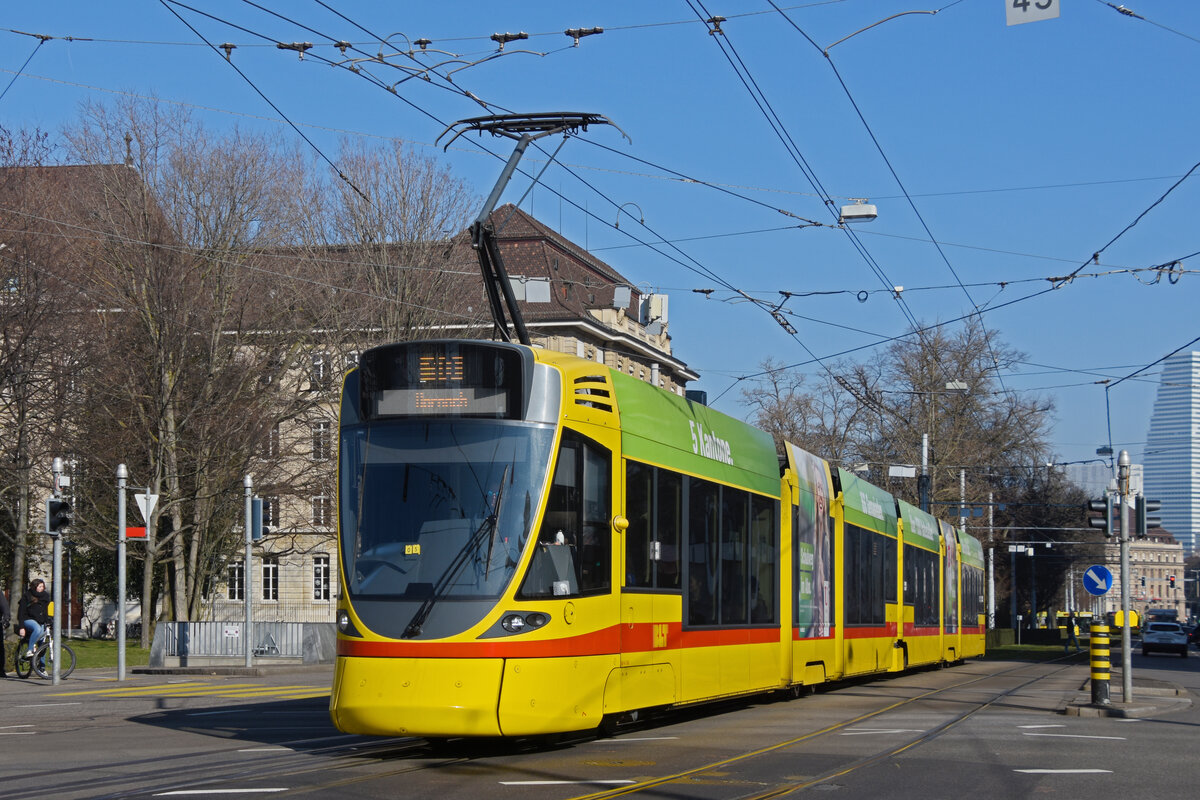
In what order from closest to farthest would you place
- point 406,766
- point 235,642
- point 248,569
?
1. point 406,766
2. point 248,569
3. point 235,642

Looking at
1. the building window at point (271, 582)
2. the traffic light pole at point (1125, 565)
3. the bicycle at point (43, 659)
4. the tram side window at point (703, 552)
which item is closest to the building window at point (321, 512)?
the bicycle at point (43, 659)

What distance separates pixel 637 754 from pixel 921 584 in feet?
60.2

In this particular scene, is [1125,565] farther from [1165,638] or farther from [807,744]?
[1165,638]

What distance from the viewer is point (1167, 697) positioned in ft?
71.4

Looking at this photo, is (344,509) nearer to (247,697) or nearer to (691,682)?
(691,682)

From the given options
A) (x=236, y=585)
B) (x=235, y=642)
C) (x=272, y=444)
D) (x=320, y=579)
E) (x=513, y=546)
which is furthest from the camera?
(x=320, y=579)

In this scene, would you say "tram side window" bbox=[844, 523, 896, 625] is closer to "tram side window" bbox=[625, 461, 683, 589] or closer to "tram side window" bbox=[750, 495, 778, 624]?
"tram side window" bbox=[750, 495, 778, 624]

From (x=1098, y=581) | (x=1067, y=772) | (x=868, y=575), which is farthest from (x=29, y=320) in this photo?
(x=1067, y=772)

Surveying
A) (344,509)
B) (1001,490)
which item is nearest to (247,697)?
(344,509)

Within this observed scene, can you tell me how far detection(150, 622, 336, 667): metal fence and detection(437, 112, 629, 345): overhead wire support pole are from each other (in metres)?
14.6

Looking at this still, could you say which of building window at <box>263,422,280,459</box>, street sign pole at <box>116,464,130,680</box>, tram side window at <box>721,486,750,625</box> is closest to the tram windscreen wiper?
tram side window at <box>721,486,750,625</box>

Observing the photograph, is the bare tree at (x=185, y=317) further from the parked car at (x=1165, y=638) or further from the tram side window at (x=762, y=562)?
the parked car at (x=1165, y=638)

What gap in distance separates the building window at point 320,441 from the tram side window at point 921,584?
58.7ft

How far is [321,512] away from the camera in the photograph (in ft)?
145
